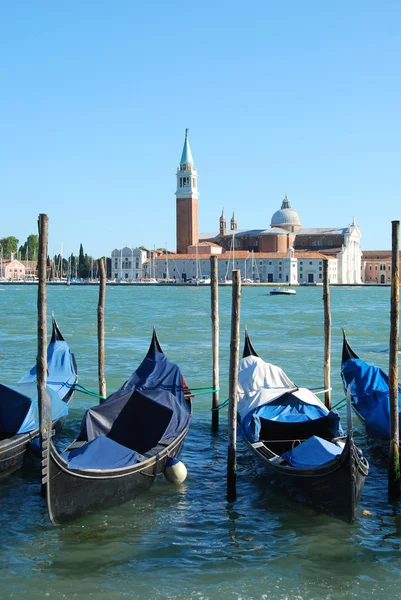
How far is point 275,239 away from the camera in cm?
6291

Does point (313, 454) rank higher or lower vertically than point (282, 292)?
lower

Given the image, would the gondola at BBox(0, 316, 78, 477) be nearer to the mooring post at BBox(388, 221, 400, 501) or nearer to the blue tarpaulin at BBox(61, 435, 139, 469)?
the blue tarpaulin at BBox(61, 435, 139, 469)

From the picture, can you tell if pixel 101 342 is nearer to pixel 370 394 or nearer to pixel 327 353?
pixel 327 353

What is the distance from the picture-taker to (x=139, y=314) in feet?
83.8

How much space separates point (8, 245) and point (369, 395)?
243 feet

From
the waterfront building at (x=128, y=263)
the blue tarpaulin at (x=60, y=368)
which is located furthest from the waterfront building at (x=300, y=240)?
the blue tarpaulin at (x=60, y=368)

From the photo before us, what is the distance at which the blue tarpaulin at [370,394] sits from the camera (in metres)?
6.08

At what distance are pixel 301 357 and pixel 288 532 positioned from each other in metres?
8.81

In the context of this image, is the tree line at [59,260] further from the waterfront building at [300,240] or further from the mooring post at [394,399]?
the mooring post at [394,399]

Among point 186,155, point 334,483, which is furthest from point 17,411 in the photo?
point 186,155

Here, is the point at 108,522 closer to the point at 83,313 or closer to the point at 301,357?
the point at 301,357

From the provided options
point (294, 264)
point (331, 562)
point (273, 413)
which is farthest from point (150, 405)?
point (294, 264)

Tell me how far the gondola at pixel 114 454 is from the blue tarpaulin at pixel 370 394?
161 cm

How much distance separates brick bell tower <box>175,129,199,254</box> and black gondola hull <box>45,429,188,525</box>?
5876cm
